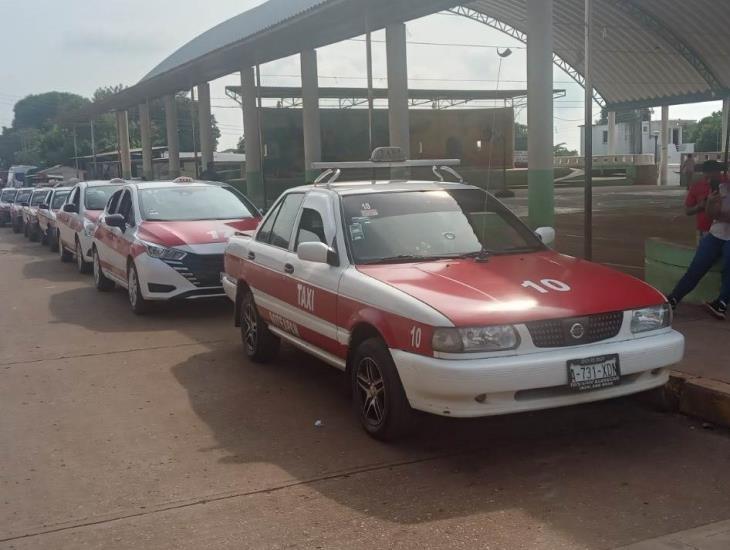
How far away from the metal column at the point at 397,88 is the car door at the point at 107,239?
1016 cm

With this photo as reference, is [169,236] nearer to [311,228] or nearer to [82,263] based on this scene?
[311,228]

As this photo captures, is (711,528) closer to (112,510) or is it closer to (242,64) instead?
(112,510)

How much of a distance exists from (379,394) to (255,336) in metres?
2.57

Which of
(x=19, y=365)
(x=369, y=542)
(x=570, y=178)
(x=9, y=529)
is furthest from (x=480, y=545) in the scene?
(x=570, y=178)

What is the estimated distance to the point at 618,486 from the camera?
15.0 feet

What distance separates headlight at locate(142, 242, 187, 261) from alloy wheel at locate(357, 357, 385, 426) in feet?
16.1

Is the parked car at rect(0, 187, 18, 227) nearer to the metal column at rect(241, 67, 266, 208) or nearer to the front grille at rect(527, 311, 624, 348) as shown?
the metal column at rect(241, 67, 266, 208)

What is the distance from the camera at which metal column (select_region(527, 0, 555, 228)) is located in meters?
14.8

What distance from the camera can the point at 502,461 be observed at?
5023 millimetres

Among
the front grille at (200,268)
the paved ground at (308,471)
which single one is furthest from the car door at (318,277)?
the front grille at (200,268)

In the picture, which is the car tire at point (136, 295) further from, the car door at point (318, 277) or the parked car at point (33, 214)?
the parked car at point (33, 214)

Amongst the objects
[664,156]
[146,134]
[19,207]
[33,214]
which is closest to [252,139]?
[33,214]

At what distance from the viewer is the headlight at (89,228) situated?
563 inches

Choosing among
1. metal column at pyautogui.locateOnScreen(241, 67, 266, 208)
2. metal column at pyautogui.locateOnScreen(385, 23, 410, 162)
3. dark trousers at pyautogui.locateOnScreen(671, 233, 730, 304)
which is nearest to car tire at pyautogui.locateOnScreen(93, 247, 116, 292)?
dark trousers at pyautogui.locateOnScreen(671, 233, 730, 304)
